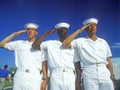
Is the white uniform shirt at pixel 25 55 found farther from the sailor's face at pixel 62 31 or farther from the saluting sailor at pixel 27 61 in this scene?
the sailor's face at pixel 62 31

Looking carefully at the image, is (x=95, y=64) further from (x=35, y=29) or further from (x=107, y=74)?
(x=35, y=29)

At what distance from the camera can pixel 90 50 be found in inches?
135

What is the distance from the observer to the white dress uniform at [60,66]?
11.1 feet

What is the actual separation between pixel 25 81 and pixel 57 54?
436mm

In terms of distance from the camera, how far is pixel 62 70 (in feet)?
11.1

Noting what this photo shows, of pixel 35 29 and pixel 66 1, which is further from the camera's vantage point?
pixel 66 1

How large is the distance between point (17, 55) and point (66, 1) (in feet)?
3.63

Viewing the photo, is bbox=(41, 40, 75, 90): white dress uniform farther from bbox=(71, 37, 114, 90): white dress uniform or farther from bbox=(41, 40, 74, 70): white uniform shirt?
bbox=(71, 37, 114, 90): white dress uniform

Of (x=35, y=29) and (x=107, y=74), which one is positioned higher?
(x=35, y=29)

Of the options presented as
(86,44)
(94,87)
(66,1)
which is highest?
(66,1)

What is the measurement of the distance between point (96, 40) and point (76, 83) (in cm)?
51

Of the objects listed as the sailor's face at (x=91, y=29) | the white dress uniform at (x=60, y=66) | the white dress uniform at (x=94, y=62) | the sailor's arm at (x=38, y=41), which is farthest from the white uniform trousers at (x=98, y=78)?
the sailor's arm at (x=38, y=41)

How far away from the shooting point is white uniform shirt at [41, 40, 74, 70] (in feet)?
11.1

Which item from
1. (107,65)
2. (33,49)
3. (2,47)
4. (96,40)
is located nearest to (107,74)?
(107,65)
